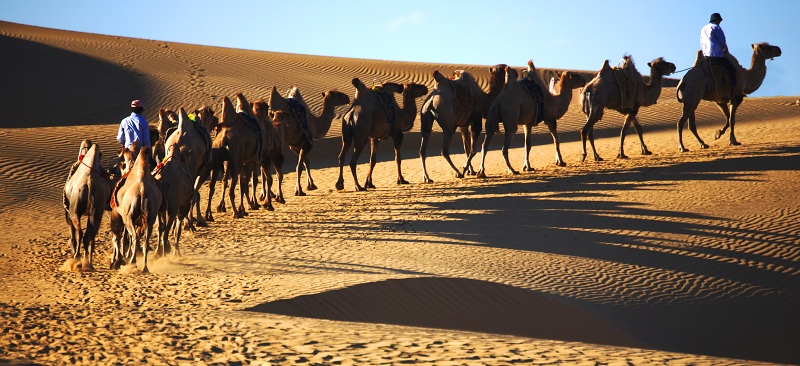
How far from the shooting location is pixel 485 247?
1415 centimetres

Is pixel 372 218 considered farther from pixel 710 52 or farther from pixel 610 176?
pixel 710 52

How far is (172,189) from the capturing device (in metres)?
12.4

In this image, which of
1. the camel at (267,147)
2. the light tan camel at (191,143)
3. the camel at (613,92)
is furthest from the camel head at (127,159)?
the camel at (613,92)

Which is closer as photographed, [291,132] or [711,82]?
[291,132]

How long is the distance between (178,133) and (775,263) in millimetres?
8508

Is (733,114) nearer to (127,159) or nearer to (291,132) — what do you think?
(291,132)

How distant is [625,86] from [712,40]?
2044mm

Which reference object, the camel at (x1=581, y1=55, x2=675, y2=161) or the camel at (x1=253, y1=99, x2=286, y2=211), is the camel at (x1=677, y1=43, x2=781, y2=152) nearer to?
the camel at (x1=581, y1=55, x2=675, y2=161)

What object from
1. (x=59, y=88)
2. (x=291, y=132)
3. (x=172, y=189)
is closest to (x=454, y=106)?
(x=291, y=132)

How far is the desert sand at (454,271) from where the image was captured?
7.74 metres

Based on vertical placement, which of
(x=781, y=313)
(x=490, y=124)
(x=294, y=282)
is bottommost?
(x=781, y=313)

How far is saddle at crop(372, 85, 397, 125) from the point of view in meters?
20.2

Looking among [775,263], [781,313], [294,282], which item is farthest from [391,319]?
[775,263]

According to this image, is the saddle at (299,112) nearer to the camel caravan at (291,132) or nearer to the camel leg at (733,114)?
the camel caravan at (291,132)
